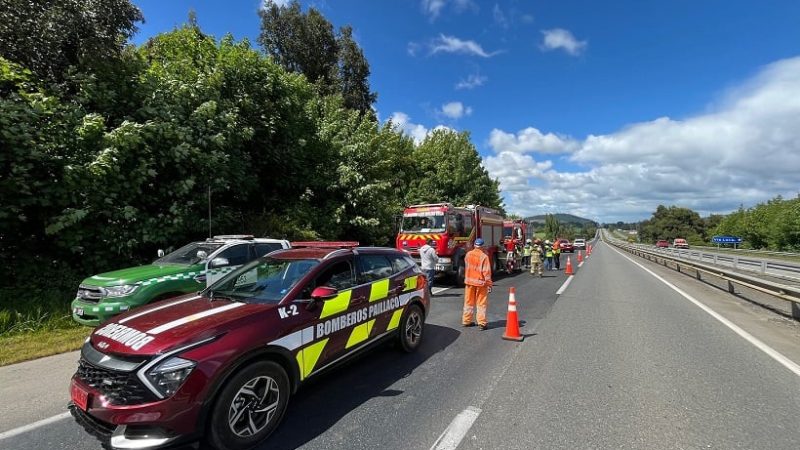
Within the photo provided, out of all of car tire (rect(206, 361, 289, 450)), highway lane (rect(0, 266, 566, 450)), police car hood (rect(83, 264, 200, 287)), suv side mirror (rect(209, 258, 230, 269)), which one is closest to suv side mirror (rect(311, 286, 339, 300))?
car tire (rect(206, 361, 289, 450))

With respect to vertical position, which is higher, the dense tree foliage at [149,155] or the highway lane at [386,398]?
the dense tree foliage at [149,155]

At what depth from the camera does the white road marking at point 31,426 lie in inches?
139

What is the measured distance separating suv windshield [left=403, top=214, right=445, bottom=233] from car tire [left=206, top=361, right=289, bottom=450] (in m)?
10.7

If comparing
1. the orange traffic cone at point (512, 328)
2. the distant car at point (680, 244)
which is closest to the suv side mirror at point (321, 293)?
the orange traffic cone at point (512, 328)

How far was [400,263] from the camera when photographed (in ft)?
20.0

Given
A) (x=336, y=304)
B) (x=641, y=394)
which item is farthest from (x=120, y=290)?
(x=641, y=394)

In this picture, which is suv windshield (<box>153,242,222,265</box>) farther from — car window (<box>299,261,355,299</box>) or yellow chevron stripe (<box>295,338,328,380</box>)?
yellow chevron stripe (<box>295,338,328,380</box>)

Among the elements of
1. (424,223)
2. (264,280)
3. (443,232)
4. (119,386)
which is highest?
(424,223)

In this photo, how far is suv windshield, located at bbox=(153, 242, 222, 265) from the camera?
7684mm

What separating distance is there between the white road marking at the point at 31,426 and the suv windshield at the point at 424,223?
36.7 ft

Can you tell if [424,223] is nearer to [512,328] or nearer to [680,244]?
[512,328]

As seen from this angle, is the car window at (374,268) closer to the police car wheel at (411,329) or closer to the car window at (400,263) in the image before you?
the car window at (400,263)

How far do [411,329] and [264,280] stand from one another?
2.46 m

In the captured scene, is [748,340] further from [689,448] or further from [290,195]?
[290,195]
